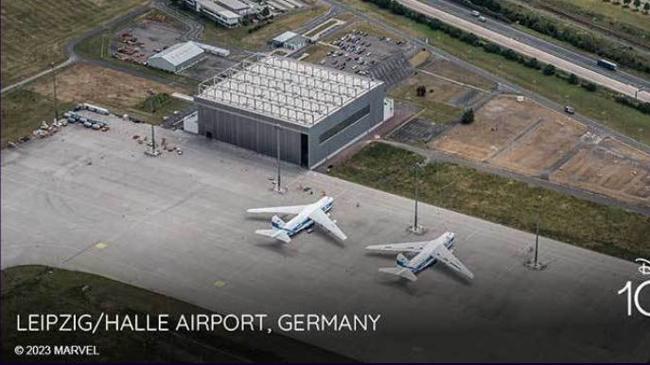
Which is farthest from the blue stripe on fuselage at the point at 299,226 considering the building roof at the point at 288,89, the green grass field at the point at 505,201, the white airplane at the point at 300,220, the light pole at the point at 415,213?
the building roof at the point at 288,89

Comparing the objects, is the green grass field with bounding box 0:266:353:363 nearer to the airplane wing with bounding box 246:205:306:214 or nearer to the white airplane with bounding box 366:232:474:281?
the white airplane with bounding box 366:232:474:281

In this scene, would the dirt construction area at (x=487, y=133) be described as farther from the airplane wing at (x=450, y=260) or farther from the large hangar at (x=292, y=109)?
the airplane wing at (x=450, y=260)

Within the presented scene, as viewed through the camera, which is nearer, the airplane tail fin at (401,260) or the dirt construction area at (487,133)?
the airplane tail fin at (401,260)

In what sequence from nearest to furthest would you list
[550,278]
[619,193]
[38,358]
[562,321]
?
[38,358] → [562,321] → [550,278] → [619,193]

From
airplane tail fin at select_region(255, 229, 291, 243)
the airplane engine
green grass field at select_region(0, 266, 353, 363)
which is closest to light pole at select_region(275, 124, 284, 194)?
the airplane engine

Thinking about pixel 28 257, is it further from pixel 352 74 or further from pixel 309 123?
pixel 352 74

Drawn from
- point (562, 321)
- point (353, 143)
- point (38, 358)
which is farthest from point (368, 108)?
point (38, 358)
